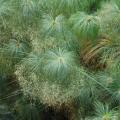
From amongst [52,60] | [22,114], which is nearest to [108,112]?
[52,60]

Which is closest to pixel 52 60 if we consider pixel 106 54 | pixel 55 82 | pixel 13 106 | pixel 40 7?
pixel 55 82

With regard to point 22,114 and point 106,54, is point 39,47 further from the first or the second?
point 22,114

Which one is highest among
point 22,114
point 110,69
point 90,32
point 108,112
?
point 90,32

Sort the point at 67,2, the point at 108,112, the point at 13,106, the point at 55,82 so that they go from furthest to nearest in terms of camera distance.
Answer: the point at 13,106 → the point at 67,2 → the point at 55,82 → the point at 108,112

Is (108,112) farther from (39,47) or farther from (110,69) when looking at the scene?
(39,47)

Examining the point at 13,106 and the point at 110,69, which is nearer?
the point at 110,69

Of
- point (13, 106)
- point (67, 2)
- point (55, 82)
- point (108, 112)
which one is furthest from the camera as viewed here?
point (13, 106)

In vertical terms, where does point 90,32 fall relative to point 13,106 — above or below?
above
